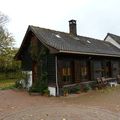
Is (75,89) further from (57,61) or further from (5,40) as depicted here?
(5,40)

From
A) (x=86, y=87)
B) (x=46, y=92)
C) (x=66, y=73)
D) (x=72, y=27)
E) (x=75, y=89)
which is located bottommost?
(x=46, y=92)

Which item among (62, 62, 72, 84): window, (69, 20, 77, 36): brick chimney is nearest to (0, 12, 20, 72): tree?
(69, 20, 77, 36): brick chimney

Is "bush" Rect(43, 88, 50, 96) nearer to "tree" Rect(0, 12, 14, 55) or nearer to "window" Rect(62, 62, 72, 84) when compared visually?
"window" Rect(62, 62, 72, 84)

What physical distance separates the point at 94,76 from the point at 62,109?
8624mm

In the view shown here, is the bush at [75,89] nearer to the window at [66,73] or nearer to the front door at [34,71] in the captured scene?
the window at [66,73]

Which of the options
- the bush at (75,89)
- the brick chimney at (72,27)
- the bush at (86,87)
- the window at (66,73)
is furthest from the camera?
the brick chimney at (72,27)

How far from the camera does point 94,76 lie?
1808 cm

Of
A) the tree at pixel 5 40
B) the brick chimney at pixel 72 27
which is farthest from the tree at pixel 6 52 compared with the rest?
the brick chimney at pixel 72 27

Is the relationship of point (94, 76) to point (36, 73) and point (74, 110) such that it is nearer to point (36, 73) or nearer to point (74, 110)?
point (36, 73)

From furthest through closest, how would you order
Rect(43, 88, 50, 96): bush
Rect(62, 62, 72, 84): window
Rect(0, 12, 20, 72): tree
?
Rect(0, 12, 20, 72): tree, Rect(62, 62, 72, 84): window, Rect(43, 88, 50, 96): bush

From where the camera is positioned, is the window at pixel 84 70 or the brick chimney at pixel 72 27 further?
the brick chimney at pixel 72 27

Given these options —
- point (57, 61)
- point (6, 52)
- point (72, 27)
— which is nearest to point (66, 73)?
point (57, 61)

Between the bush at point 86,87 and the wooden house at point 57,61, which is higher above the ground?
the wooden house at point 57,61

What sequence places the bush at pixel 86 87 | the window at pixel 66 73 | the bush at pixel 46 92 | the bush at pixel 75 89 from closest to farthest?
the bush at pixel 46 92 → the window at pixel 66 73 → the bush at pixel 75 89 → the bush at pixel 86 87
